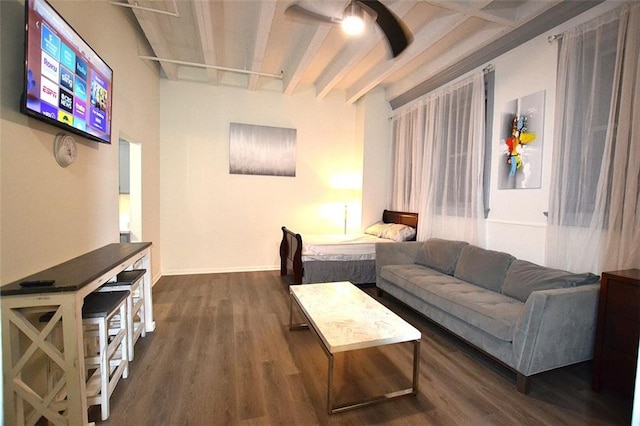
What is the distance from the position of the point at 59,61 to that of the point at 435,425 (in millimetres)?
2986

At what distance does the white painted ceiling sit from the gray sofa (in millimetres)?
2106

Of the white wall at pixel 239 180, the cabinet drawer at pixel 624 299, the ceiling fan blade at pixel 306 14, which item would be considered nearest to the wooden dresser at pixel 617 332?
the cabinet drawer at pixel 624 299

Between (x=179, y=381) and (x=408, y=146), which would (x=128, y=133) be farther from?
(x=408, y=146)

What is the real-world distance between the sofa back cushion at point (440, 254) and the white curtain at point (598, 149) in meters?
0.84

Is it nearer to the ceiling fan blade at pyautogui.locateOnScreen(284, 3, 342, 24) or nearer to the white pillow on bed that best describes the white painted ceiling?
the ceiling fan blade at pyautogui.locateOnScreen(284, 3, 342, 24)

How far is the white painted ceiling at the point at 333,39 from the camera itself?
8.05 ft

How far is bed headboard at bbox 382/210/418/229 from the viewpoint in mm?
4149

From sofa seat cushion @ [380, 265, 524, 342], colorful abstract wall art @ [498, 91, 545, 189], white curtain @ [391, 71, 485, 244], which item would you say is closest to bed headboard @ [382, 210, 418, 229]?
white curtain @ [391, 71, 485, 244]

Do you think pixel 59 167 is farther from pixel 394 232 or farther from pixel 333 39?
pixel 394 232

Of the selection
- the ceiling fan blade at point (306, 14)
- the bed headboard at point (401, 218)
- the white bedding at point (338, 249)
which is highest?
the ceiling fan blade at point (306, 14)

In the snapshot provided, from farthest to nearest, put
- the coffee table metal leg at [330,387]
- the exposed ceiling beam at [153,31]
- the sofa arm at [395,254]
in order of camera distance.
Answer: the sofa arm at [395,254] → the exposed ceiling beam at [153,31] → the coffee table metal leg at [330,387]

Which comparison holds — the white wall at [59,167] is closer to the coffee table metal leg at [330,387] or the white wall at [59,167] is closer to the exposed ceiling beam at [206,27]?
the exposed ceiling beam at [206,27]

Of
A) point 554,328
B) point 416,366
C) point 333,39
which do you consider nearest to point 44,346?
point 416,366

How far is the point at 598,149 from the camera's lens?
2.15 metres
